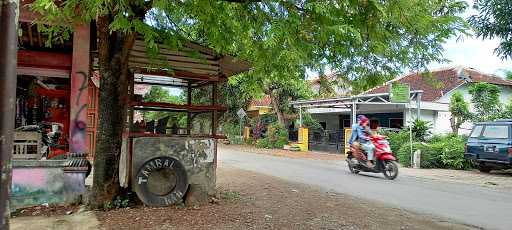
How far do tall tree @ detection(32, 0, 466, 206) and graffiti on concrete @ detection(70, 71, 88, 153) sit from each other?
1.10 metres

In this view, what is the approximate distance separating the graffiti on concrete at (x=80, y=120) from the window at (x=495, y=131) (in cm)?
1300

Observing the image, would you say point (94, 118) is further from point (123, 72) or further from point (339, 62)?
point (339, 62)

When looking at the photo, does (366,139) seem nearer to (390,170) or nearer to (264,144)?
(390,170)

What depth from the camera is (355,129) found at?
532 inches

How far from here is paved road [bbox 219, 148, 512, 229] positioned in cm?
794

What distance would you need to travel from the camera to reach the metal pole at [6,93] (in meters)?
1.98

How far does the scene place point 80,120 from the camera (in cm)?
824

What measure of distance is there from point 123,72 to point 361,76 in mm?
3820

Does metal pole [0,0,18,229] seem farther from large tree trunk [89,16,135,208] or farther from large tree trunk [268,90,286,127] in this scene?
large tree trunk [268,90,286,127]

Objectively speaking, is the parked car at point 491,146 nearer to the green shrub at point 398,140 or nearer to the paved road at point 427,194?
the paved road at point 427,194

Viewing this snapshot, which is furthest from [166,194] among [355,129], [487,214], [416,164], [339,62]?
[416,164]

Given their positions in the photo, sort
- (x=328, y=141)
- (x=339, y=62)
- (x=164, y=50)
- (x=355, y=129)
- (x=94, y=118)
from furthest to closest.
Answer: (x=328, y=141) → (x=94, y=118) → (x=355, y=129) → (x=164, y=50) → (x=339, y=62)

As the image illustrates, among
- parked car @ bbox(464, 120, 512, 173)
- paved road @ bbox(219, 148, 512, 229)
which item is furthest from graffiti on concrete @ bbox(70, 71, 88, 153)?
parked car @ bbox(464, 120, 512, 173)

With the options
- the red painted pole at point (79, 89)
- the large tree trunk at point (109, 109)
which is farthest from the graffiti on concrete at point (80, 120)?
the large tree trunk at point (109, 109)
